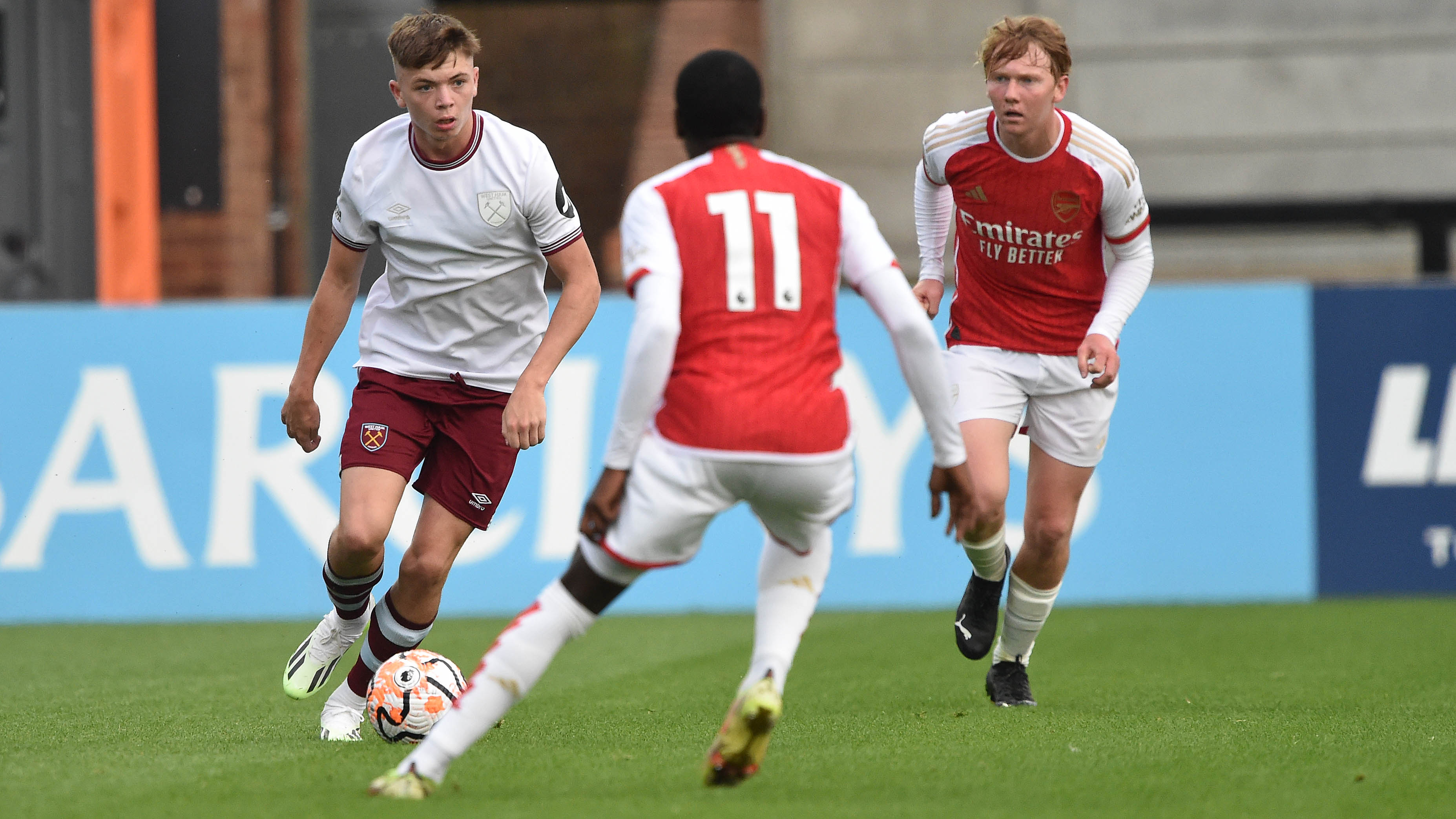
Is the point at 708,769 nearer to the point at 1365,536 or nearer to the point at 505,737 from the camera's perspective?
the point at 505,737

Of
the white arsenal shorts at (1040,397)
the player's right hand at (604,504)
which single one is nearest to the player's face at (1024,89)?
the white arsenal shorts at (1040,397)

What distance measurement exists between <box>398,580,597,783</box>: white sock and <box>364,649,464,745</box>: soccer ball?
3.55 feet

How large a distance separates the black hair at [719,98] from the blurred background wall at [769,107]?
383 inches

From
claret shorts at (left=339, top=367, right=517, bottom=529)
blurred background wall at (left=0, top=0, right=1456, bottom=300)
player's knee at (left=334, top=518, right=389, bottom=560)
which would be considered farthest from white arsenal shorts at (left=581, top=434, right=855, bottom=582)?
blurred background wall at (left=0, top=0, right=1456, bottom=300)

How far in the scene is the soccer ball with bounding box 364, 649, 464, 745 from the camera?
5.13m

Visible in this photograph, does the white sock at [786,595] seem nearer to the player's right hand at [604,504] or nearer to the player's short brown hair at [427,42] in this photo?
the player's right hand at [604,504]

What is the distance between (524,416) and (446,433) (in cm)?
77

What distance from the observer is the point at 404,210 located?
17.1 feet

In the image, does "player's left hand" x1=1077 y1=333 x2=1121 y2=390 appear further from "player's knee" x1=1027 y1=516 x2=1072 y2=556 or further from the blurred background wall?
the blurred background wall

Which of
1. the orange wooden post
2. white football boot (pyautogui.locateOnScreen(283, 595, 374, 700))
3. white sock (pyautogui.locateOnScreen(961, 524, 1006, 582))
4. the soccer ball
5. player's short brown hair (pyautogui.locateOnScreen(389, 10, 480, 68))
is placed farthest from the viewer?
the orange wooden post

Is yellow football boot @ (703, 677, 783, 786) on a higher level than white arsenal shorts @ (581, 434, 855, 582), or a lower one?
lower

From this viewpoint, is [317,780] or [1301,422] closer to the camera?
[317,780]

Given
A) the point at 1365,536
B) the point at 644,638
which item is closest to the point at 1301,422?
the point at 1365,536

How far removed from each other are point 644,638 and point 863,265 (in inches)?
174
